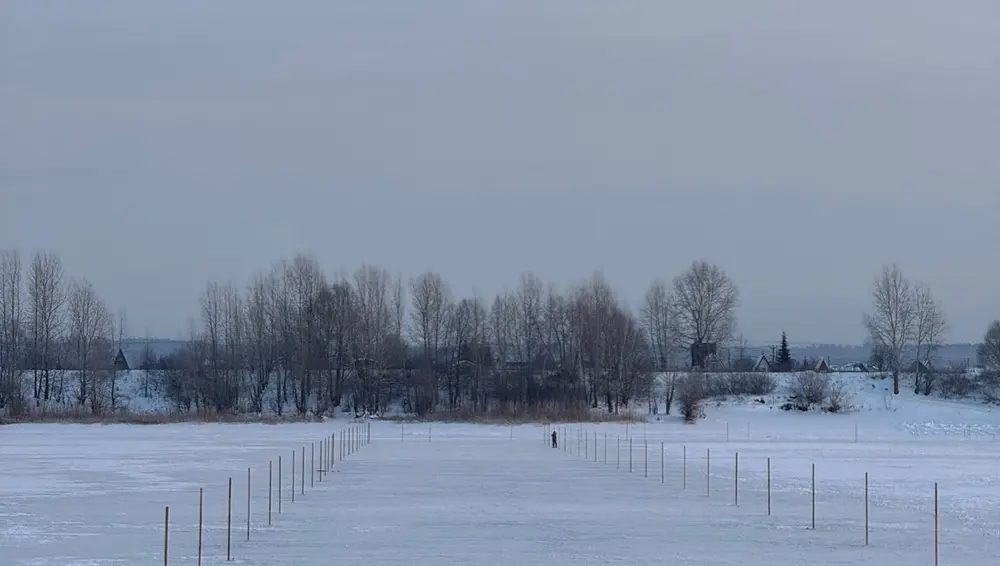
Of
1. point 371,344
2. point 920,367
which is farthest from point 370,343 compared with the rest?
point 920,367

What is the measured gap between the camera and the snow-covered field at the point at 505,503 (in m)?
20.2

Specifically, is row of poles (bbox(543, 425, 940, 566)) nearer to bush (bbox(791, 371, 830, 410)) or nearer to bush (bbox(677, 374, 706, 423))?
bush (bbox(677, 374, 706, 423))

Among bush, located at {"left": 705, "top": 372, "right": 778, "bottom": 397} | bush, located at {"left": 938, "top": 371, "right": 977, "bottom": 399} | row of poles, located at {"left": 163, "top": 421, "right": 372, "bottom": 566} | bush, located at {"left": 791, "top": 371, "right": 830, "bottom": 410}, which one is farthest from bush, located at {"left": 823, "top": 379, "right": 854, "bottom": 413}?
row of poles, located at {"left": 163, "top": 421, "right": 372, "bottom": 566}

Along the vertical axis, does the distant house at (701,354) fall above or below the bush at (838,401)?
above

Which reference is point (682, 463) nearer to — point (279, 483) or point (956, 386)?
point (279, 483)

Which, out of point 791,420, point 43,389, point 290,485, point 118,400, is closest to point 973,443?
point 791,420

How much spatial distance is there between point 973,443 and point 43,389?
6285cm

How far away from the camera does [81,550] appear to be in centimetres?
2031

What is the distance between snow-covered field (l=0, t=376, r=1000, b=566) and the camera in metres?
20.2

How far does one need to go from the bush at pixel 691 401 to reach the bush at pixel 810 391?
6.10 metres

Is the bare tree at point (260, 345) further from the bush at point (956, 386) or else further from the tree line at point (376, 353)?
the bush at point (956, 386)

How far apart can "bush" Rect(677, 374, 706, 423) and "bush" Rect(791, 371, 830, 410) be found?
6.10 metres

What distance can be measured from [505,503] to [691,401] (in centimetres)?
4019

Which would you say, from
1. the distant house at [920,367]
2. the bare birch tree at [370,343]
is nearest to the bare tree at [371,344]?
the bare birch tree at [370,343]
